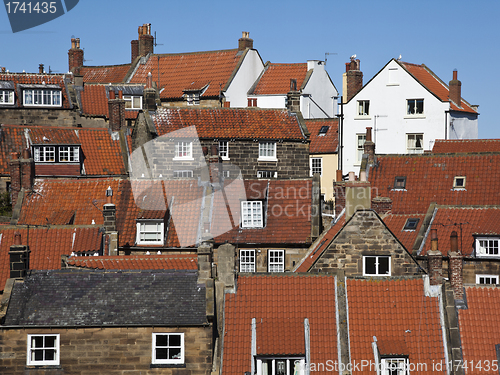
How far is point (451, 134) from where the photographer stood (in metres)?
62.1

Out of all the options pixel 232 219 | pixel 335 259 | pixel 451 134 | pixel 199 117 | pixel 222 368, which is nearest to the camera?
pixel 222 368

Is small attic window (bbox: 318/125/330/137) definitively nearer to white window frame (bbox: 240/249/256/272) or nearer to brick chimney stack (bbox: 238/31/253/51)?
brick chimney stack (bbox: 238/31/253/51)

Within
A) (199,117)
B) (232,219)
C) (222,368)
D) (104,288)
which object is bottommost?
(222,368)

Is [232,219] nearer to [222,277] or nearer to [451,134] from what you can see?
[222,277]

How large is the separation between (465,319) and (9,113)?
143ft

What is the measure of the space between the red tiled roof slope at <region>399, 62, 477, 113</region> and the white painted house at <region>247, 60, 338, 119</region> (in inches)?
410

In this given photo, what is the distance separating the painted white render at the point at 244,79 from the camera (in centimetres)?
7212

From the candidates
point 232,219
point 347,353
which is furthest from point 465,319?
point 232,219

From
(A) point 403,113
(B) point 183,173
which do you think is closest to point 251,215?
(B) point 183,173

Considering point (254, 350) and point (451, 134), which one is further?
point (451, 134)

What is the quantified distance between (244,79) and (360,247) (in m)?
43.7

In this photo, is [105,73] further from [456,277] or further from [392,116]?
[456,277]

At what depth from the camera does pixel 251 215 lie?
4222cm

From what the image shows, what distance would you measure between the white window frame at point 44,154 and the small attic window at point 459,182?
25262 mm
